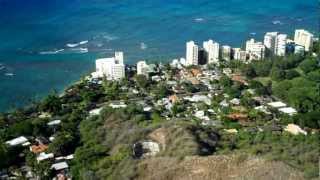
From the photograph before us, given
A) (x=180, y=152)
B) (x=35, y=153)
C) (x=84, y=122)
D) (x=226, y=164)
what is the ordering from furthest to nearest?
(x=84, y=122) → (x=35, y=153) → (x=180, y=152) → (x=226, y=164)

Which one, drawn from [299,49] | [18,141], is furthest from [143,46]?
[18,141]

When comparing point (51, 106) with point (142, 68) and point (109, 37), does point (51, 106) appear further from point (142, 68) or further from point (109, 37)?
point (109, 37)

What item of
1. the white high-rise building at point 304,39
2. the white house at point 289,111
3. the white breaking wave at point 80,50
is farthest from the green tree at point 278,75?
the white breaking wave at point 80,50

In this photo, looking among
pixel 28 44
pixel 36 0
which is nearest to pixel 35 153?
pixel 28 44

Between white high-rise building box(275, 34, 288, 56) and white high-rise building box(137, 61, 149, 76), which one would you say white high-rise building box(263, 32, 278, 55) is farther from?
white high-rise building box(137, 61, 149, 76)

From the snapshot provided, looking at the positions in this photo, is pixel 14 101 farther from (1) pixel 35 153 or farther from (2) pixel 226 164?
Answer: (2) pixel 226 164

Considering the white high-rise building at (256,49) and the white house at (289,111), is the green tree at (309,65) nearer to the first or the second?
the white high-rise building at (256,49)

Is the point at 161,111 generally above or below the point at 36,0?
below
